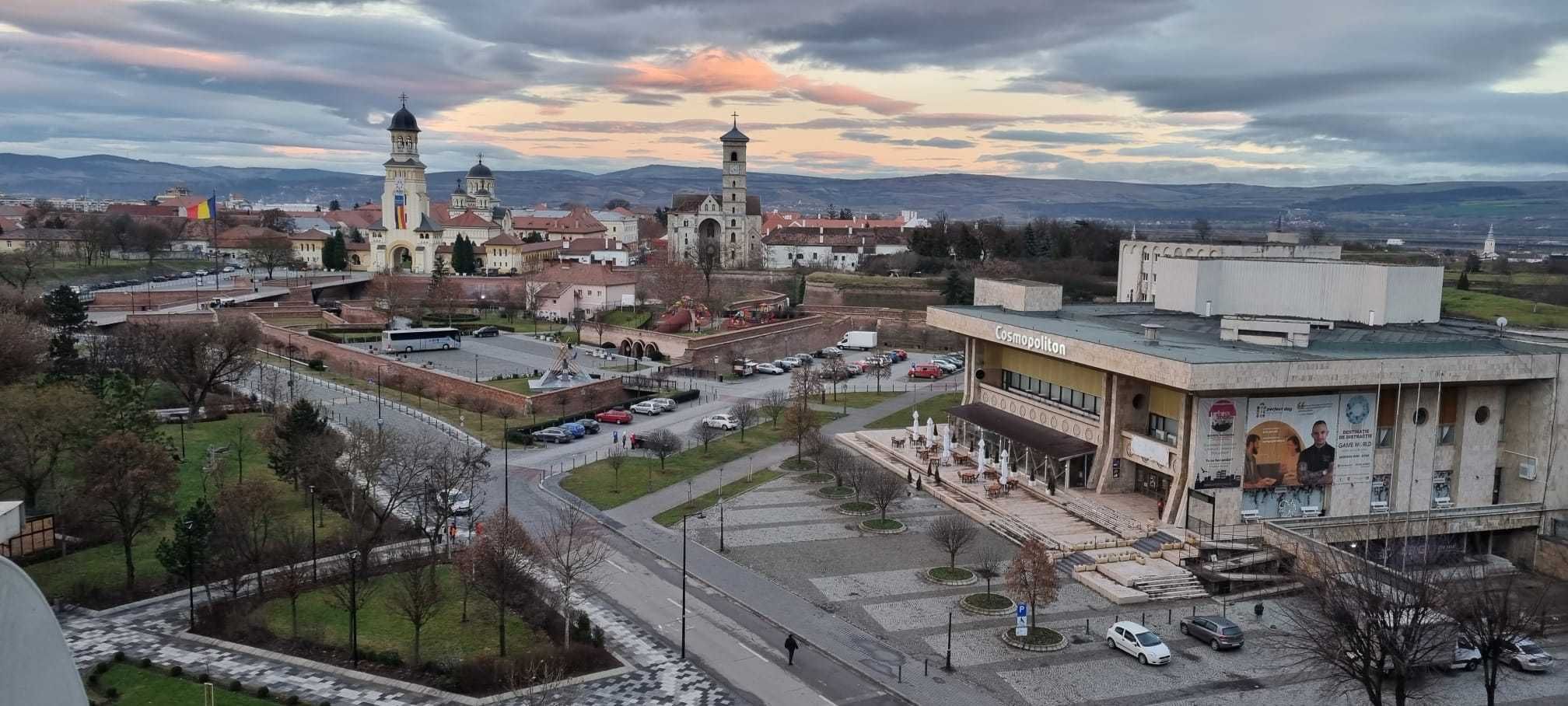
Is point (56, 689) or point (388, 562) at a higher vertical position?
point (56, 689)

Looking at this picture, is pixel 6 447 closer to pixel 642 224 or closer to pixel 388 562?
pixel 388 562

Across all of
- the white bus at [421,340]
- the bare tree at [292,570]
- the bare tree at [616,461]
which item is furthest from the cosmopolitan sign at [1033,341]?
the white bus at [421,340]

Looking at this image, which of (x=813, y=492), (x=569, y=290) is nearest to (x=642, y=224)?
(x=569, y=290)

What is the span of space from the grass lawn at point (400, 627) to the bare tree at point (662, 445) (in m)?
12.3

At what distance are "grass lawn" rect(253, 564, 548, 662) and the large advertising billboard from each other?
17.7 m

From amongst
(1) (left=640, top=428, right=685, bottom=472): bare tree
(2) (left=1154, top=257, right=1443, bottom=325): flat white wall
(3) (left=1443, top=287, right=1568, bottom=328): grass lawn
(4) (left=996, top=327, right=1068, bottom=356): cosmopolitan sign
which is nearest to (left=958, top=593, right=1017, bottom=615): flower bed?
(4) (left=996, top=327, right=1068, bottom=356): cosmopolitan sign

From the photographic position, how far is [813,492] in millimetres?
33469

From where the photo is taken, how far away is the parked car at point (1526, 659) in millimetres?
A: 20562

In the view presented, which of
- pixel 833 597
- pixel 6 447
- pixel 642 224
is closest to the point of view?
pixel 833 597

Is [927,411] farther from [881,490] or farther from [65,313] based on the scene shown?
[65,313]

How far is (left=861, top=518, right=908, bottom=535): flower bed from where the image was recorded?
2912cm

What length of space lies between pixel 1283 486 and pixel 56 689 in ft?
90.5

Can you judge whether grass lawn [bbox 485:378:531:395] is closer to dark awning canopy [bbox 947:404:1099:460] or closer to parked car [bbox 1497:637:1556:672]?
dark awning canopy [bbox 947:404:1099:460]

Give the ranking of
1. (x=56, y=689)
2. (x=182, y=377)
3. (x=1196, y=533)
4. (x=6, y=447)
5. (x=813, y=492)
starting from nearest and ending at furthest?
(x=56, y=689) → (x=6, y=447) → (x=1196, y=533) → (x=813, y=492) → (x=182, y=377)
